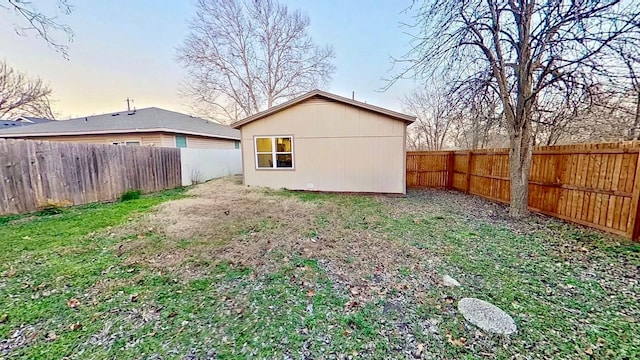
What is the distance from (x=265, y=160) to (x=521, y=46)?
8.52m

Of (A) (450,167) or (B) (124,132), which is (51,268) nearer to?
(B) (124,132)

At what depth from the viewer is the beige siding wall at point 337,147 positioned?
30.5 ft

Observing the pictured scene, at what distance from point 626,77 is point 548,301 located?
4762 mm

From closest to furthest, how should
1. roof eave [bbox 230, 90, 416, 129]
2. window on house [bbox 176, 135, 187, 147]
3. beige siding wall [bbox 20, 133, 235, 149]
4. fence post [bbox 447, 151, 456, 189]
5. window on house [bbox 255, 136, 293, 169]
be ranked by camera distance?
roof eave [bbox 230, 90, 416, 129] < window on house [bbox 255, 136, 293, 169] < fence post [bbox 447, 151, 456, 189] < beige siding wall [bbox 20, 133, 235, 149] < window on house [bbox 176, 135, 187, 147]

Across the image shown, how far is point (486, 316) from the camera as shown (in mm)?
2551

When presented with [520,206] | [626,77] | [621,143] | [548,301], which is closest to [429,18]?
[626,77]

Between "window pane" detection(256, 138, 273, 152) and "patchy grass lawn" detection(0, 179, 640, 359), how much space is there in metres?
5.06

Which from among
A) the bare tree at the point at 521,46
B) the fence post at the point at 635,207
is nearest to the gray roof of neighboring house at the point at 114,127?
the bare tree at the point at 521,46

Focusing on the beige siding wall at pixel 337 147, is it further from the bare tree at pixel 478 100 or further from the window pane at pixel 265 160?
the bare tree at pixel 478 100

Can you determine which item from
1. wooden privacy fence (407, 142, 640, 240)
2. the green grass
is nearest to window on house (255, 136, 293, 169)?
the green grass

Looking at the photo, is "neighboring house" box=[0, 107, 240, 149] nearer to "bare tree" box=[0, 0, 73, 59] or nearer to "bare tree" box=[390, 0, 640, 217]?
"bare tree" box=[0, 0, 73, 59]

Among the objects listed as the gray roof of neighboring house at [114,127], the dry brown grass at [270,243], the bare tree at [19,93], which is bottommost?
the dry brown grass at [270,243]

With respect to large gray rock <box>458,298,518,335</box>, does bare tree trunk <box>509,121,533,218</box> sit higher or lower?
higher

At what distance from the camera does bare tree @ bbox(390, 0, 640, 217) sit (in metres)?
4.54
